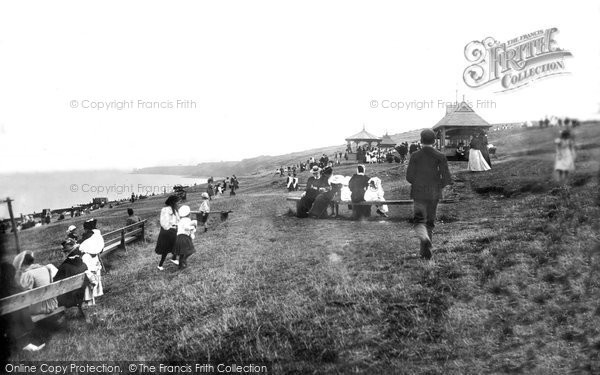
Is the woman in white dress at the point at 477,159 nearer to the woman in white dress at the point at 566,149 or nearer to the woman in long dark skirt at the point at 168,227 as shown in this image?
the woman in white dress at the point at 566,149

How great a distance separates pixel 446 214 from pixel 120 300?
8.28m

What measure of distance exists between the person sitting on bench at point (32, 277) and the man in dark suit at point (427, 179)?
6065 mm

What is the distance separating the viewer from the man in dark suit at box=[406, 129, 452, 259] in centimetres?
689

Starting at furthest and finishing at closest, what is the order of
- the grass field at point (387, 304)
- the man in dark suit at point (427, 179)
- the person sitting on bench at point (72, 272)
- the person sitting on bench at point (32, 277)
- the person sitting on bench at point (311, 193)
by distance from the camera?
the person sitting on bench at point (311, 193)
the person sitting on bench at point (72, 272)
the man in dark suit at point (427, 179)
the person sitting on bench at point (32, 277)
the grass field at point (387, 304)

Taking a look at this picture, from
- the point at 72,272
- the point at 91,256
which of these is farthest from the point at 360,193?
the point at 72,272

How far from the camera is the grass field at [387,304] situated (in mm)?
4324

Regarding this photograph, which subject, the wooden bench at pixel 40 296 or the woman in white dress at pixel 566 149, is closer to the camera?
the wooden bench at pixel 40 296

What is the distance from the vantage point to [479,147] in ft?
63.4

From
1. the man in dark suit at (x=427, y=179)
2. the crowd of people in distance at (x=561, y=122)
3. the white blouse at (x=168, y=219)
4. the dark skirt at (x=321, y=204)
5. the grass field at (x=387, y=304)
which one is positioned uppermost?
the crowd of people in distance at (x=561, y=122)

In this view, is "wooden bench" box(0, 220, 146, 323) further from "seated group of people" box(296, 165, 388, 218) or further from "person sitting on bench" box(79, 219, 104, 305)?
"seated group of people" box(296, 165, 388, 218)

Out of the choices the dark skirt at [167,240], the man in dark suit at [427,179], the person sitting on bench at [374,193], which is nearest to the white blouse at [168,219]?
the dark skirt at [167,240]

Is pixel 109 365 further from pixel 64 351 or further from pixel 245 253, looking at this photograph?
pixel 245 253

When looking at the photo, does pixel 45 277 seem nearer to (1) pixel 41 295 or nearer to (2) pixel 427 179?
(1) pixel 41 295

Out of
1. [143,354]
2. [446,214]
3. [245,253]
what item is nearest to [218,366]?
[143,354]
